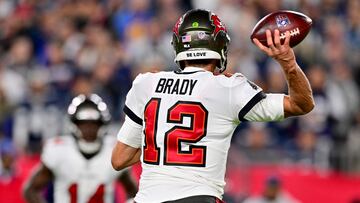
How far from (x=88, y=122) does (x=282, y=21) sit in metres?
2.93

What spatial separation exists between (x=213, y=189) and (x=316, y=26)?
10053 millimetres

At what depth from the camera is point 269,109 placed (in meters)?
5.71

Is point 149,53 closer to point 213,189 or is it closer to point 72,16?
point 72,16

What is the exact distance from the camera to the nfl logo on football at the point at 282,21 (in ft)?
18.9

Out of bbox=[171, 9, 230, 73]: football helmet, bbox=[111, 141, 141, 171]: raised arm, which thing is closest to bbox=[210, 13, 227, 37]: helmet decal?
bbox=[171, 9, 230, 73]: football helmet

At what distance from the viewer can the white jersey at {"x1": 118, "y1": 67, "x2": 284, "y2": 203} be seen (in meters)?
5.69

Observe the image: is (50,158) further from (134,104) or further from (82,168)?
(134,104)

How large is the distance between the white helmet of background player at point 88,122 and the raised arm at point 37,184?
33cm

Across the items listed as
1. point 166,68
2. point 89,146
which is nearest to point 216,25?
point 89,146

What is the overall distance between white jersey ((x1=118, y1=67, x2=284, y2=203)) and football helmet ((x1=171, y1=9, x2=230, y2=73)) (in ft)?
0.53

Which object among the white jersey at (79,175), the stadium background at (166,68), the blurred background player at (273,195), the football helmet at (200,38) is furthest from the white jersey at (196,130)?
the blurred background player at (273,195)

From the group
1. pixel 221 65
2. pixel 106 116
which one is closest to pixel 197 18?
pixel 221 65

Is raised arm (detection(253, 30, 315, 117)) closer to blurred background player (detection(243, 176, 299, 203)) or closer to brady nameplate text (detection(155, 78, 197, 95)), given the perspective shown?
brady nameplate text (detection(155, 78, 197, 95))

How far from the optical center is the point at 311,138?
538 inches
